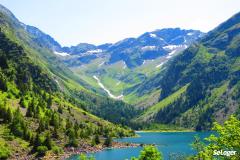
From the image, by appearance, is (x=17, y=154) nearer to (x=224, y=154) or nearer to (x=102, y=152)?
(x=102, y=152)

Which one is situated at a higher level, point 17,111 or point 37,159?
point 17,111

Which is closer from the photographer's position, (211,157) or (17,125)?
(211,157)

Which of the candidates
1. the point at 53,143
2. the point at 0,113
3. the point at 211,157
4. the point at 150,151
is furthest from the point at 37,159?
the point at 211,157

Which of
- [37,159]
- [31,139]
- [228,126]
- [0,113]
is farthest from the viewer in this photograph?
[0,113]

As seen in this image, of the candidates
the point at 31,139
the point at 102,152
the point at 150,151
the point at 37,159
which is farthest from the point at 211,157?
the point at 102,152

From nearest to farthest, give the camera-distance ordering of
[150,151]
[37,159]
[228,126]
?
[228,126] → [150,151] → [37,159]

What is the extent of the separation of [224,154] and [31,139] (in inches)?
5758

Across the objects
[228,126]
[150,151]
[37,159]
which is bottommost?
[37,159]

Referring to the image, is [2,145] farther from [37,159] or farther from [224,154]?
[224,154]

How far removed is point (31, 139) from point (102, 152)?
3649 cm

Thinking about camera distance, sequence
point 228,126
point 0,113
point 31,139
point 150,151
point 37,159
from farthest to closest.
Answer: point 0,113
point 31,139
point 37,159
point 150,151
point 228,126

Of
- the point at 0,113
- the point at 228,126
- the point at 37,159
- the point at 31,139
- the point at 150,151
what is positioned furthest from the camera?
the point at 0,113

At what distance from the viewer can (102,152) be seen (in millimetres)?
197375

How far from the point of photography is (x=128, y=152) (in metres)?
194
